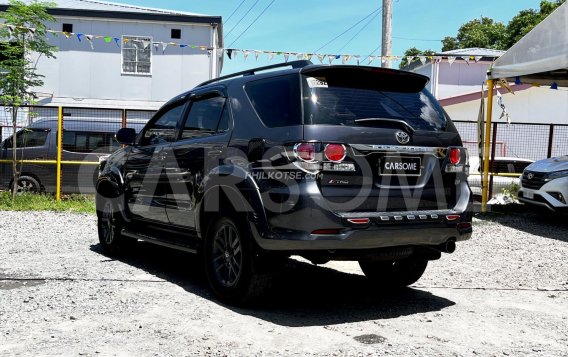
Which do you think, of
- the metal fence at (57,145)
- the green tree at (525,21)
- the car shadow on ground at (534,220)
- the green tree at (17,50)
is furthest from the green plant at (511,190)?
the green tree at (525,21)

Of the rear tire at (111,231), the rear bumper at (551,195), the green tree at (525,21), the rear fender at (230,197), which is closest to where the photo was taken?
the rear fender at (230,197)

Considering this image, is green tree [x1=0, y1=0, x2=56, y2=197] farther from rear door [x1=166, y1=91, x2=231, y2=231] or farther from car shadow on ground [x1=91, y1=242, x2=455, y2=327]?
rear door [x1=166, y1=91, x2=231, y2=231]

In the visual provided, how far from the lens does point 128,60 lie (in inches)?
848

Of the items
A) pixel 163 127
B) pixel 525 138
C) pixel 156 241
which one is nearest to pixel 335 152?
pixel 156 241

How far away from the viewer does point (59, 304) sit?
491 centimetres

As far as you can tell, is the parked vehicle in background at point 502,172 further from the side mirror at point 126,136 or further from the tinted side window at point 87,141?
the side mirror at point 126,136

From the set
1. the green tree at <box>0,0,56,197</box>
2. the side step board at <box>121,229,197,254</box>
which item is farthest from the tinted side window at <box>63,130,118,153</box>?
the side step board at <box>121,229,197,254</box>

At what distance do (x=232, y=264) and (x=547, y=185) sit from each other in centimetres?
736

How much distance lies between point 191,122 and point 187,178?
65 cm

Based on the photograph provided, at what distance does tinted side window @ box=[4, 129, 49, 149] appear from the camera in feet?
40.8

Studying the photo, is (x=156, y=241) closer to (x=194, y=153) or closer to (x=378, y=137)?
(x=194, y=153)

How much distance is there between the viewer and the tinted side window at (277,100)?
4641 mm

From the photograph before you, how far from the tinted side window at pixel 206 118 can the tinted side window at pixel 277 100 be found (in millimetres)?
405

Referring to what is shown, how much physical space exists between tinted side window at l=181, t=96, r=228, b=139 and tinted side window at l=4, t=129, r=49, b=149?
304 inches
